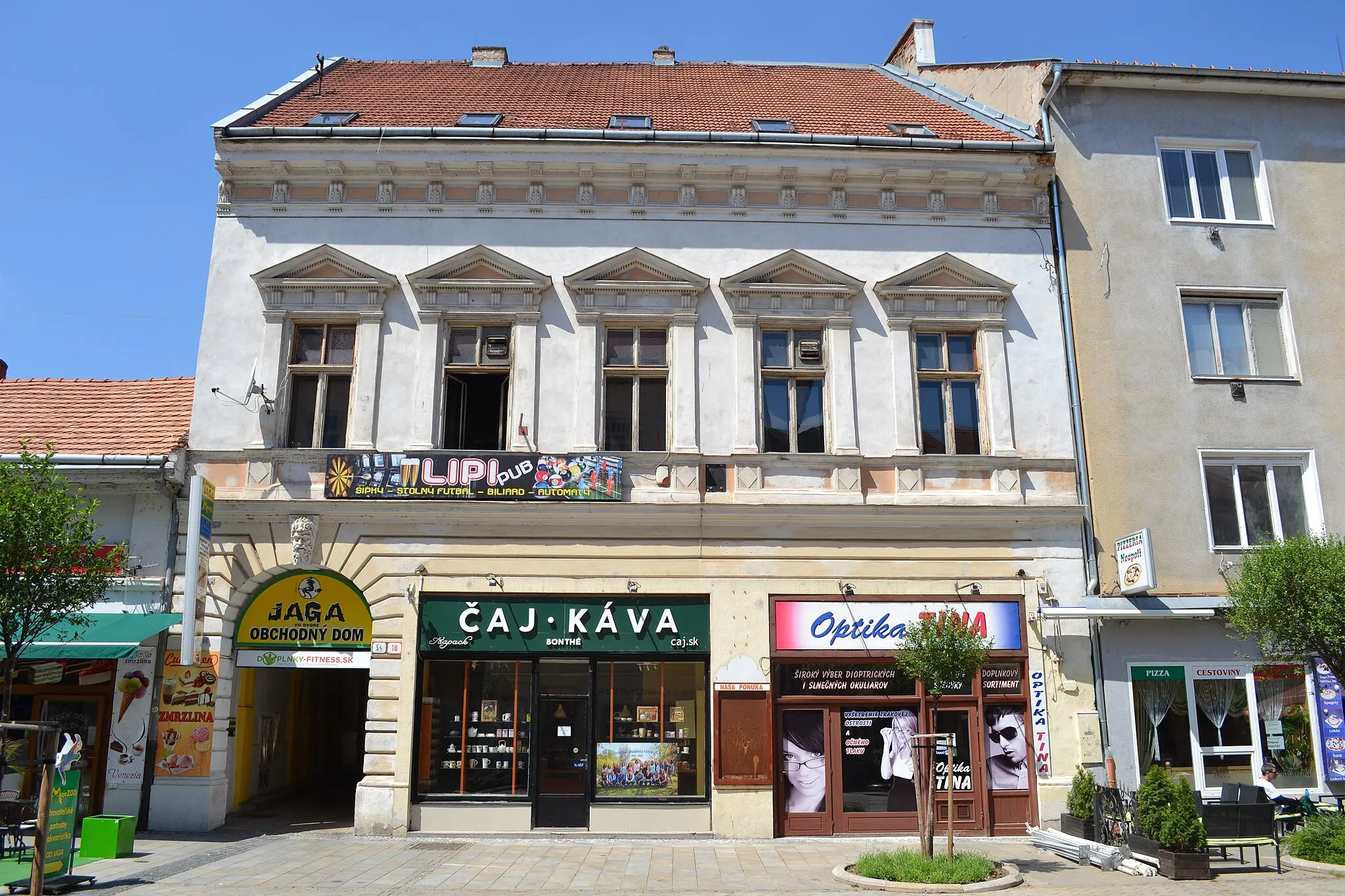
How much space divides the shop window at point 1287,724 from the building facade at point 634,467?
113 inches

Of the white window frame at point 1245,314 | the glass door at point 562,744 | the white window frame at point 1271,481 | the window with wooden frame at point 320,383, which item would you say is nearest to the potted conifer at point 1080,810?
the white window frame at point 1271,481

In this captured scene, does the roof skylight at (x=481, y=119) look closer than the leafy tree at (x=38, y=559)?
No

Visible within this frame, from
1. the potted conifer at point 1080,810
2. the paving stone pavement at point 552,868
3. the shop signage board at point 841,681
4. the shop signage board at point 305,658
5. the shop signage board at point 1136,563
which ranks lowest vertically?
the paving stone pavement at point 552,868

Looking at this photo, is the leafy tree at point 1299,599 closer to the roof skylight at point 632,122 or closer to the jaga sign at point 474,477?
the jaga sign at point 474,477

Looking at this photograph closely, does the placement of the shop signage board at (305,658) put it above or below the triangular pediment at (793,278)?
below

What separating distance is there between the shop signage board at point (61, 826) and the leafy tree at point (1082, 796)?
1247 centimetres

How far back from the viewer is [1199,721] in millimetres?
15047

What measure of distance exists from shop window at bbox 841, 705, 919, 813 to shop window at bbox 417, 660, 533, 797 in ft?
15.7

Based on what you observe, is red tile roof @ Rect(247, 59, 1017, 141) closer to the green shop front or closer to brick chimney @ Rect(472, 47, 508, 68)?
brick chimney @ Rect(472, 47, 508, 68)

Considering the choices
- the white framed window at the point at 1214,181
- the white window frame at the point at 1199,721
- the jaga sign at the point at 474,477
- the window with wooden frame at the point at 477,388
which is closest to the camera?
the white window frame at the point at 1199,721

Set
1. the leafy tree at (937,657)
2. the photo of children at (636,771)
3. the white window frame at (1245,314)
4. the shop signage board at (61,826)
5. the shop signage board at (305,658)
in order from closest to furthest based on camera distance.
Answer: the shop signage board at (61,826) → the leafy tree at (937,657) → the photo of children at (636,771) → the shop signage board at (305,658) → the white window frame at (1245,314)

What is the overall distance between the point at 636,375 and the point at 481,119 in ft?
19.0

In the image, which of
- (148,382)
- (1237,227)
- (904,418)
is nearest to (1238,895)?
(904,418)

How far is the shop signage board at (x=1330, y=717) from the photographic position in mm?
14945
